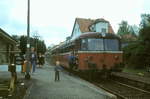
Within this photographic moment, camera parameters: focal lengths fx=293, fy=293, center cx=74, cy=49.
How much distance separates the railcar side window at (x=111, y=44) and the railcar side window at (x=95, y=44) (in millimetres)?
340

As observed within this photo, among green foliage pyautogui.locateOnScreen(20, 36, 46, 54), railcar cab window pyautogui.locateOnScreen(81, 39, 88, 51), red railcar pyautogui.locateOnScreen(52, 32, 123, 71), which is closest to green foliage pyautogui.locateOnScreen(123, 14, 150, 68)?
red railcar pyautogui.locateOnScreen(52, 32, 123, 71)

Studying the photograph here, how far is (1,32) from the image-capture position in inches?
519

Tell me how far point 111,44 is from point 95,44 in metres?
1.14

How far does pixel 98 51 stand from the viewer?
18781 mm

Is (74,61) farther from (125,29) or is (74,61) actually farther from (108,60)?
(125,29)

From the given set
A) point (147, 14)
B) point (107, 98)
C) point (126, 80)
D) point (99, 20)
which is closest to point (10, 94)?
point (107, 98)

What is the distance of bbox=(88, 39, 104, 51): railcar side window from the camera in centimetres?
1881

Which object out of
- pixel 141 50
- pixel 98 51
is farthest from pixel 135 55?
pixel 98 51

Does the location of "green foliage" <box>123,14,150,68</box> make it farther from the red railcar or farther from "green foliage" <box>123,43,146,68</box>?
the red railcar

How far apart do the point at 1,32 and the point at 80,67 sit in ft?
22.4

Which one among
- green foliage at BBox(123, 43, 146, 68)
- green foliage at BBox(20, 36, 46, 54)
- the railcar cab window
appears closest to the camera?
the railcar cab window

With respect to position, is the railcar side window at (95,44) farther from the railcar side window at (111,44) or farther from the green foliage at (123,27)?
the green foliage at (123,27)

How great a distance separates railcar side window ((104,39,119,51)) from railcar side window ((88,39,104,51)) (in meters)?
0.34

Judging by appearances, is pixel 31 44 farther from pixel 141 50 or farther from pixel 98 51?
pixel 98 51
